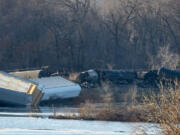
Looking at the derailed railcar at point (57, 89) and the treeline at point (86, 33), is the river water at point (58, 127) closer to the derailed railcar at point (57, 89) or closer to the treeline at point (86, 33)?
the derailed railcar at point (57, 89)

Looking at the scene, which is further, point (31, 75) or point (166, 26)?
point (166, 26)

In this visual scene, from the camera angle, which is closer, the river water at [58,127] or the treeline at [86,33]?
the river water at [58,127]

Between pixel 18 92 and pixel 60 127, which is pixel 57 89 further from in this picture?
pixel 60 127

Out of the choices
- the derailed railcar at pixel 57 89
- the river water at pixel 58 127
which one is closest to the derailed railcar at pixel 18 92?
the derailed railcar at pixel 57 89

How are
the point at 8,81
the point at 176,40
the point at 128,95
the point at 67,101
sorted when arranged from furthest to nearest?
1. the point at 176,40
2. the point at 128,95
3. the point at 67,101
4. the point at 8,81

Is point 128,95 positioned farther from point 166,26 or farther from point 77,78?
point 166,26

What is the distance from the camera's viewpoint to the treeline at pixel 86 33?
5422cm

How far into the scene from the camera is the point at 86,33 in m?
58.3

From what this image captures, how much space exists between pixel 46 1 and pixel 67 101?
2781 cm

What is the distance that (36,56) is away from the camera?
54094mm

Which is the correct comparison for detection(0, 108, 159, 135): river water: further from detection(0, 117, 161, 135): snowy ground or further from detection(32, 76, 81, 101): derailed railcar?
detection(32, 76, 81, 101): derailed railcar

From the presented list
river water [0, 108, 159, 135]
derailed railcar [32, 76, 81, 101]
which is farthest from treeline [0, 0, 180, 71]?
river water [0, 108, 159, 135]

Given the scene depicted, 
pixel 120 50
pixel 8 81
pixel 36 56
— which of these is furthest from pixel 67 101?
pixel 120 50

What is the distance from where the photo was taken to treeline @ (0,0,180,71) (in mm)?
54219
